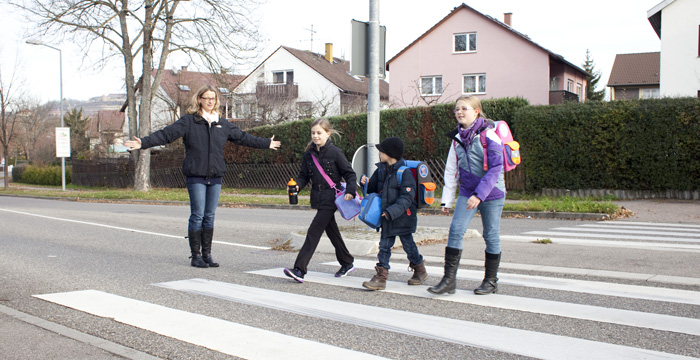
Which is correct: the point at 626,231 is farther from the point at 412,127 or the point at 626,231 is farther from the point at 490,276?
the point at 412,127

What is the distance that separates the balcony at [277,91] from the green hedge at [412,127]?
18.1 meters

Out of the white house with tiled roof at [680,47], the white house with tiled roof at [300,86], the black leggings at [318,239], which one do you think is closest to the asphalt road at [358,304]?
the black leggings at [318,239]

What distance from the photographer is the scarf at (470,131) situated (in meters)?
5.26

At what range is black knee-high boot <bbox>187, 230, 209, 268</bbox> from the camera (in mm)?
7211

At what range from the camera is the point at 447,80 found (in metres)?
40.7

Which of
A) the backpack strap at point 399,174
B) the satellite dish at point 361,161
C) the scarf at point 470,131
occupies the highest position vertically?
the scarf at point 470,131

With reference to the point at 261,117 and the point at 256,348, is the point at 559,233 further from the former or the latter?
the point at 261,117

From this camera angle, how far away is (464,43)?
4031cm

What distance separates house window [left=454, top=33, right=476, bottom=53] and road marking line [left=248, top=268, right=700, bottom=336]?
35.9 meters

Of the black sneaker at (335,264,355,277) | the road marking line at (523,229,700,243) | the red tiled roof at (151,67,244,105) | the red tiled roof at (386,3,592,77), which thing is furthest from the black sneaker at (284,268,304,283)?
the red tiled roof at (386,3,592,77)

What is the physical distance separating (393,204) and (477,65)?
3572 centimetres

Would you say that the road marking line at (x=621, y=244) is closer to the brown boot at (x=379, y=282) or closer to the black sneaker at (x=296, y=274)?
the brown boot at (x=379, y=282)

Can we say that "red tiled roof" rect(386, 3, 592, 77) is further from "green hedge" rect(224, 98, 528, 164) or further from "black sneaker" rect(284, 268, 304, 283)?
"black sneaker" rect(284, 268, 304, 283)

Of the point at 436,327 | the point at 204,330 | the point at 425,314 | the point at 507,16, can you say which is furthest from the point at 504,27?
the point at 204,330
